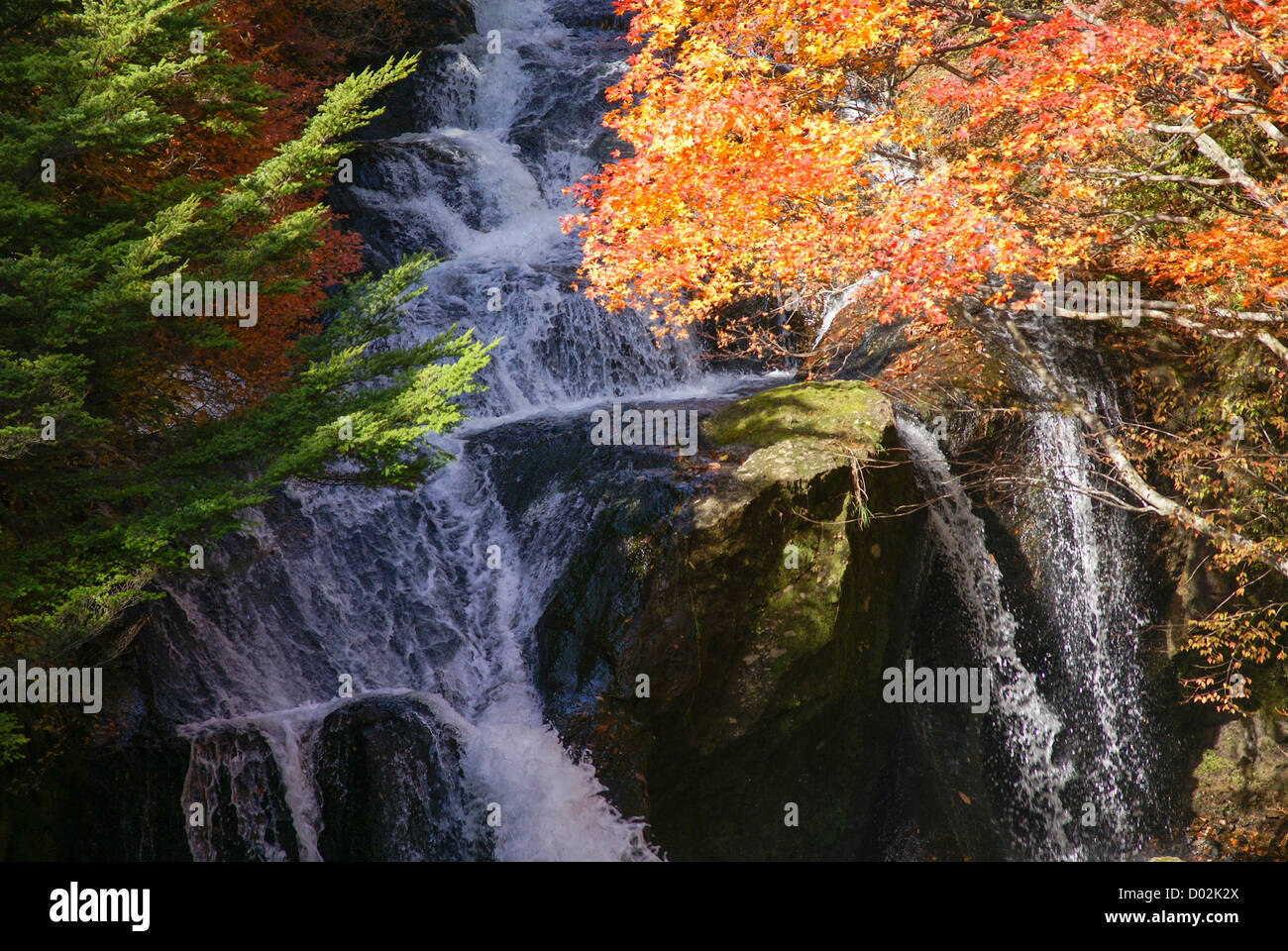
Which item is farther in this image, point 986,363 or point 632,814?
point 986,363

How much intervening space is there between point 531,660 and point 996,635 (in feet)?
17.0

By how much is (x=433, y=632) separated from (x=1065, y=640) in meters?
7.12

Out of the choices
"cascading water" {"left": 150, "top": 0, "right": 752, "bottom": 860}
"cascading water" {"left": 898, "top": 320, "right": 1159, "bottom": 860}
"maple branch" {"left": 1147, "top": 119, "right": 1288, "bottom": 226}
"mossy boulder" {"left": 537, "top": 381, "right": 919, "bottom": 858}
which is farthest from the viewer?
"cascading water" {"left": 898, "top": 320, "right": 1159, "bottom": 860}

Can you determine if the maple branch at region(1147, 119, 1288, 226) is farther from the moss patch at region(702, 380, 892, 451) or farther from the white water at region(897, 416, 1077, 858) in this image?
the white water at region(897, 416, 1077, 858)

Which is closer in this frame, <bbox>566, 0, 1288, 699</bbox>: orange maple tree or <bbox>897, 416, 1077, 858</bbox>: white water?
<bbox>566, 0, 1288, 699</bbox>: orange maple tree

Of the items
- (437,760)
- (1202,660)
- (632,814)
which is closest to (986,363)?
(1202,660)

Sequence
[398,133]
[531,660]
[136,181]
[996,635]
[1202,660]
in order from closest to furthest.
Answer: [136,181]
[531,660]
[996,635]
[1202,660]
[398,133]

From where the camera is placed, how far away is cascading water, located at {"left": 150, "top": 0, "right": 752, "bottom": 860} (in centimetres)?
787

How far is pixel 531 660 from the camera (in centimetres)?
890

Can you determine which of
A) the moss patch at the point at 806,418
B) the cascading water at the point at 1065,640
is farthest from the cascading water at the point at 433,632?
the cascading water at the point at 1065,640

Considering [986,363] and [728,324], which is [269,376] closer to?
[728,324]

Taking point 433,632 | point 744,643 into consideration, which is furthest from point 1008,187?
point 433,632

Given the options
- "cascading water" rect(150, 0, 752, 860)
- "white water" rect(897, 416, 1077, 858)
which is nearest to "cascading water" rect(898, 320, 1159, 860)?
"white water" rect(897, 416, 1077, 858)

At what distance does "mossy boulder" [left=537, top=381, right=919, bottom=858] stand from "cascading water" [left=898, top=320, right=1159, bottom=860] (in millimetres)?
1509
